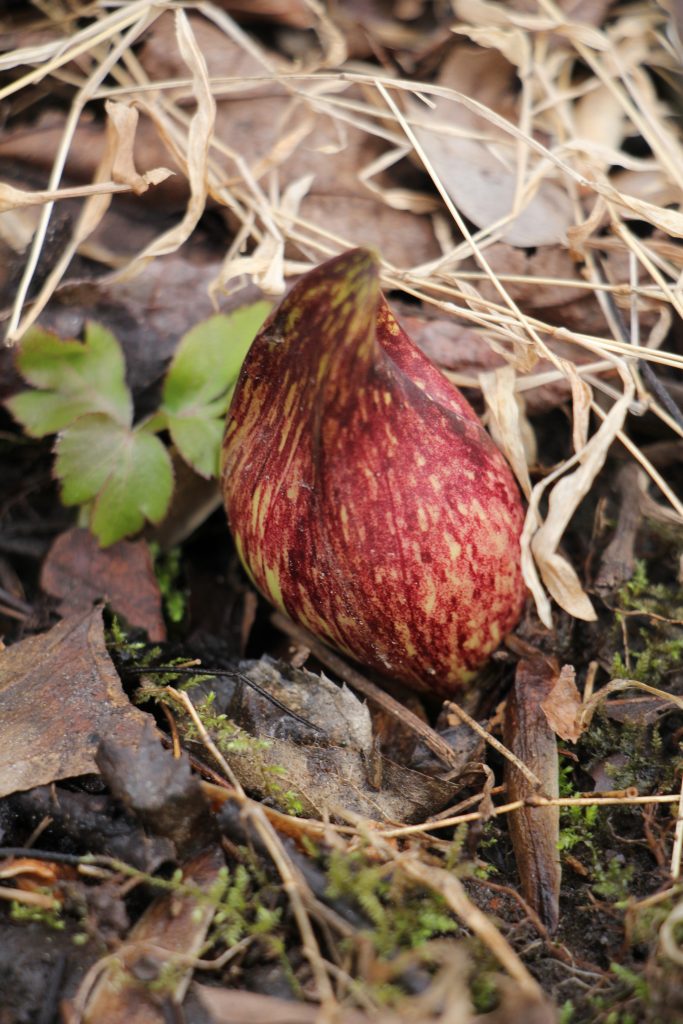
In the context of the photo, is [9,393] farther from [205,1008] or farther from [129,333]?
[205,1008]

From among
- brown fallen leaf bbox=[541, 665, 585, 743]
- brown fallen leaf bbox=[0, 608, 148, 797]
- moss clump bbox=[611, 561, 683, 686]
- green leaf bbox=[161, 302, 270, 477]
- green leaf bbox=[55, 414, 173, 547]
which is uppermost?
green leaf bbox=[161, 302, 270, 477]

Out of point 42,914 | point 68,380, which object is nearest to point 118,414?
point 68,380

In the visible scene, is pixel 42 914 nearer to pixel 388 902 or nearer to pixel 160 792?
pixel 160 792

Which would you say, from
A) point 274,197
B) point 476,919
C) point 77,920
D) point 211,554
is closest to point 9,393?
point 211,554

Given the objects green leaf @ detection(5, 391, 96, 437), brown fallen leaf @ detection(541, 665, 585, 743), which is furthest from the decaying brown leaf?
green leaf @ detection(5, 391, 96, 437)

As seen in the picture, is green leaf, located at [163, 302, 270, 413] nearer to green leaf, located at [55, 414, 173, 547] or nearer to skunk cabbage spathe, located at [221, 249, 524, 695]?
green leaf, located at [55, 414, 173, 547]
